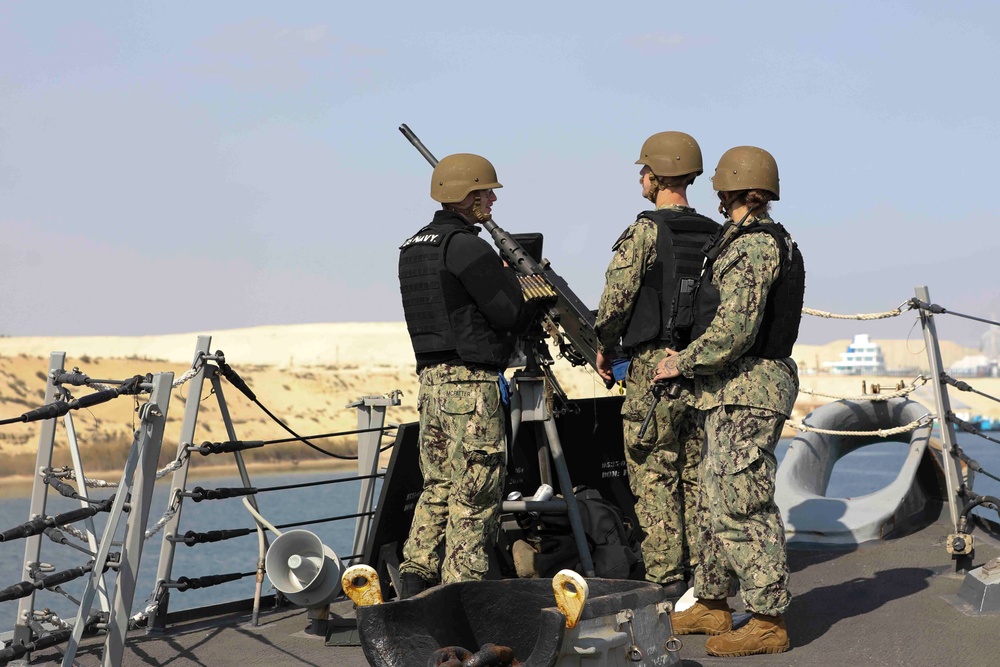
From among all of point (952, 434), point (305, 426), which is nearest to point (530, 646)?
point (952, 434)

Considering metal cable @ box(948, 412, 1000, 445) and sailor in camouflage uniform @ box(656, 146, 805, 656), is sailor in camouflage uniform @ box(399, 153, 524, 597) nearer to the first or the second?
sailor in camouflage uniform @ box(656, 146, 805, 656)

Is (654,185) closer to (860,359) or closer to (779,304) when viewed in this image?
(779,304)

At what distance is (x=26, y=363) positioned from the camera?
41781mm

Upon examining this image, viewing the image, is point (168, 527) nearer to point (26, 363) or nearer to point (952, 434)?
point (952, 434)

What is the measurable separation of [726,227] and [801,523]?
276 centimetres

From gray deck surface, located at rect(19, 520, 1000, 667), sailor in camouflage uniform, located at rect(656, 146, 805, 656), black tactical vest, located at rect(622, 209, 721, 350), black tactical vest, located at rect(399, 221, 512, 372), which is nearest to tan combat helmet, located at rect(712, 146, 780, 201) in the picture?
sailor in camouflage uniform, located at rect(656, 146, 805, 656)

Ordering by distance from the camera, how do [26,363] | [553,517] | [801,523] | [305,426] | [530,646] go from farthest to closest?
[26,363] < [305,426] < [801,523] < [553,517] < [530,646]

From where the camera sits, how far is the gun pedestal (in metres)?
5.76

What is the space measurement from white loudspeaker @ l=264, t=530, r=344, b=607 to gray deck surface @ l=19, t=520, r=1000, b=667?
0.20 meters

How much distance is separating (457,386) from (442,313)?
0.31 meters

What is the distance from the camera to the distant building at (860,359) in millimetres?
105375

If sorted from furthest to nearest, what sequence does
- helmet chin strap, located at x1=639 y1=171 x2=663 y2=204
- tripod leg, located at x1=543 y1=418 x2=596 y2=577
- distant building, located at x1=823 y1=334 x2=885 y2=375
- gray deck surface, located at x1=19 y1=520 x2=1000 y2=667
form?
1. distant building, located at x1=823 y1=334 x2=885 y2=375
2. tripod leg, located at x1=543 y1=418 x2=596 y2=577
3. helmet chin strap, located at x1=639 y1=171 x2=663 y2=204
4. gray deck surface, located at x1=19 y1=520 x2=1000 y2=667

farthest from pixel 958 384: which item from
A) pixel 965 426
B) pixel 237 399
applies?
pixel 237 399

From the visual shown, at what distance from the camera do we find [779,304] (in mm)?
4820
